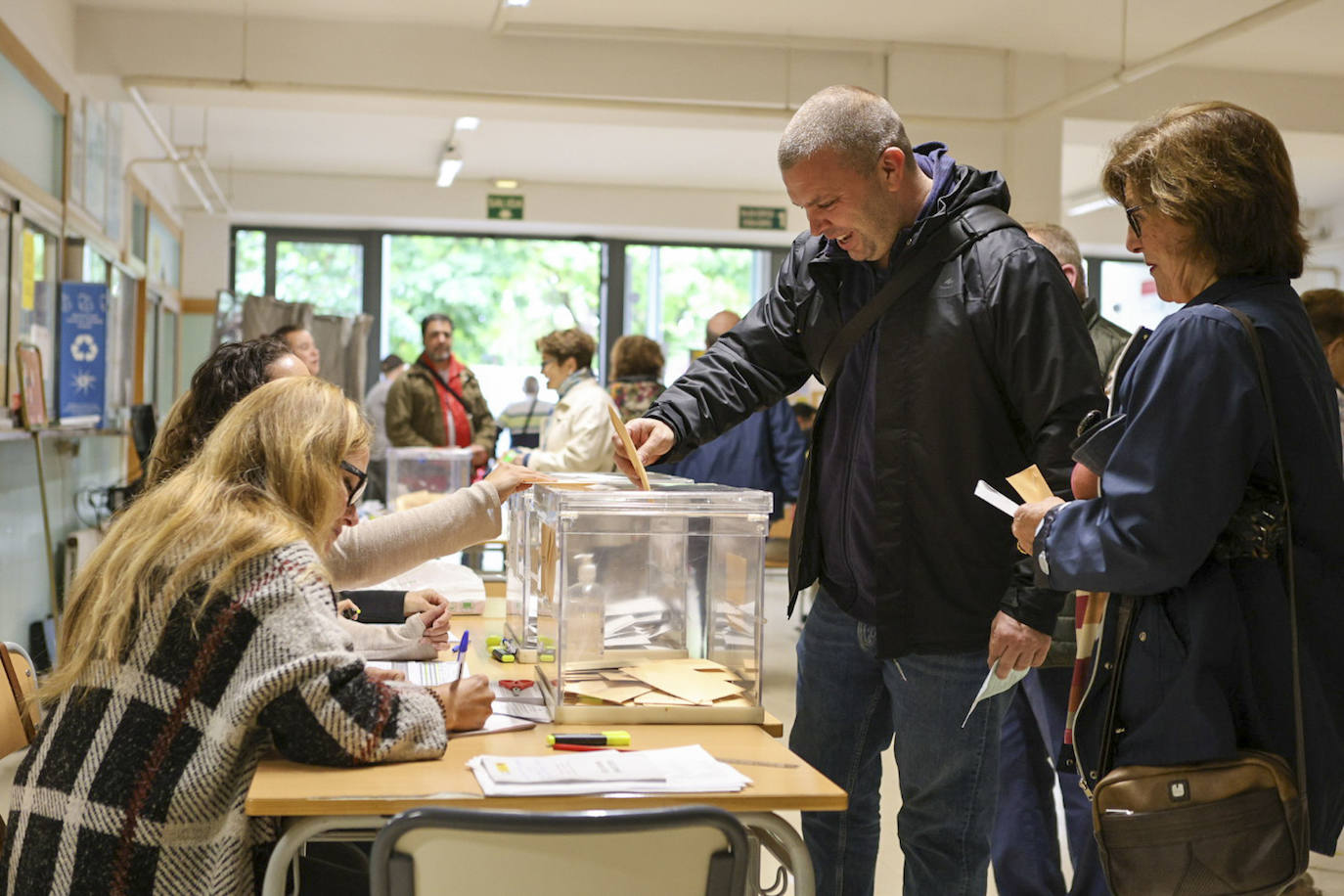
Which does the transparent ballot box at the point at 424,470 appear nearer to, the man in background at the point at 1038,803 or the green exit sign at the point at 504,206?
the man in background at the point at 1038,803

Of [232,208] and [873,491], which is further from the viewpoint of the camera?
[232,208]

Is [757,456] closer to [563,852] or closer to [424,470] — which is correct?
[424,470]

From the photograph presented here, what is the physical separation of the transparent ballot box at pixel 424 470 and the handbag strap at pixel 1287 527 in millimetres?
4433

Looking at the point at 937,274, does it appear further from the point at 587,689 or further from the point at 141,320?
the point at 141,320

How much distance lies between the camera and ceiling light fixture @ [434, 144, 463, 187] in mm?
9984

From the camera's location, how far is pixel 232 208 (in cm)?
1148

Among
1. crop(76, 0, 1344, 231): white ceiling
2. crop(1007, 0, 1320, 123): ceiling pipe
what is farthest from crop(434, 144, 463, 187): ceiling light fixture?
crop(1007, 0, 1320, 123): ceiling pipe

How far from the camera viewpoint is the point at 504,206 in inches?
454

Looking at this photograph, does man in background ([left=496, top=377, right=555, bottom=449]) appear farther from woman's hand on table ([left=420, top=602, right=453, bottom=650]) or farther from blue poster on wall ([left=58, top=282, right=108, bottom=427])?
woman's hand on table ([left=420, top=602, right=453, bottom=650])

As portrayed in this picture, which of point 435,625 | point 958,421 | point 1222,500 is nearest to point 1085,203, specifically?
point 958,421

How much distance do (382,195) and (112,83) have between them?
434 centimetres

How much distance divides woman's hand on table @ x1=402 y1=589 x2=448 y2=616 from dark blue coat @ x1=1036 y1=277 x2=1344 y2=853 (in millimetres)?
1391

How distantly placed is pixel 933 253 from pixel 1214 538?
714 mm

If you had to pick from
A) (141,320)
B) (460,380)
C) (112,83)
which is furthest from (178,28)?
(141,320)
